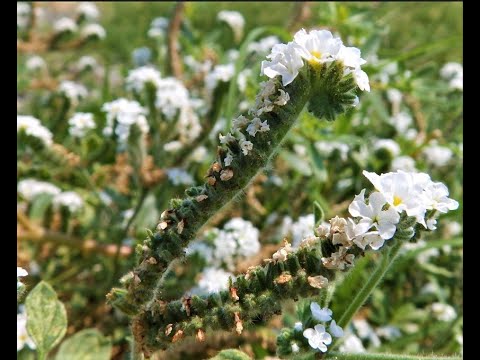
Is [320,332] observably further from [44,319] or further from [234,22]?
[234,22]

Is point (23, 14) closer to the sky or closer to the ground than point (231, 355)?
closer to the sky

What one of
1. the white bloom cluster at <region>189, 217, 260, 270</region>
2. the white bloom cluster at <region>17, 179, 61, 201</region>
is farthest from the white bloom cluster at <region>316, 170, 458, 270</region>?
the white bloom cluster at <region>17, 179, 61, 201</region>

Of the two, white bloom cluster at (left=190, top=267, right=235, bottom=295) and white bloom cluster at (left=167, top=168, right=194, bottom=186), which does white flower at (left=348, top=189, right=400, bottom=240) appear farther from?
white bloom cluster at (left=167, top=168, right=194, bottom=186)

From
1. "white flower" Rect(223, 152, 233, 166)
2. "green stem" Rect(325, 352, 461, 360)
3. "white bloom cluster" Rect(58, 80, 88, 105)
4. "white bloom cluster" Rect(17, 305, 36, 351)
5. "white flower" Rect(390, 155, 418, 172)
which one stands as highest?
"white bloom cluster" Rect(58, 80, 88, 105)

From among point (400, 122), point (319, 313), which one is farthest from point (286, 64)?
point (400, 122)

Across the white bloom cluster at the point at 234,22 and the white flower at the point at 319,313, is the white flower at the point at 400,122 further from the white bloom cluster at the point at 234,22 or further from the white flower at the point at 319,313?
the white flower at the point at 319,313
